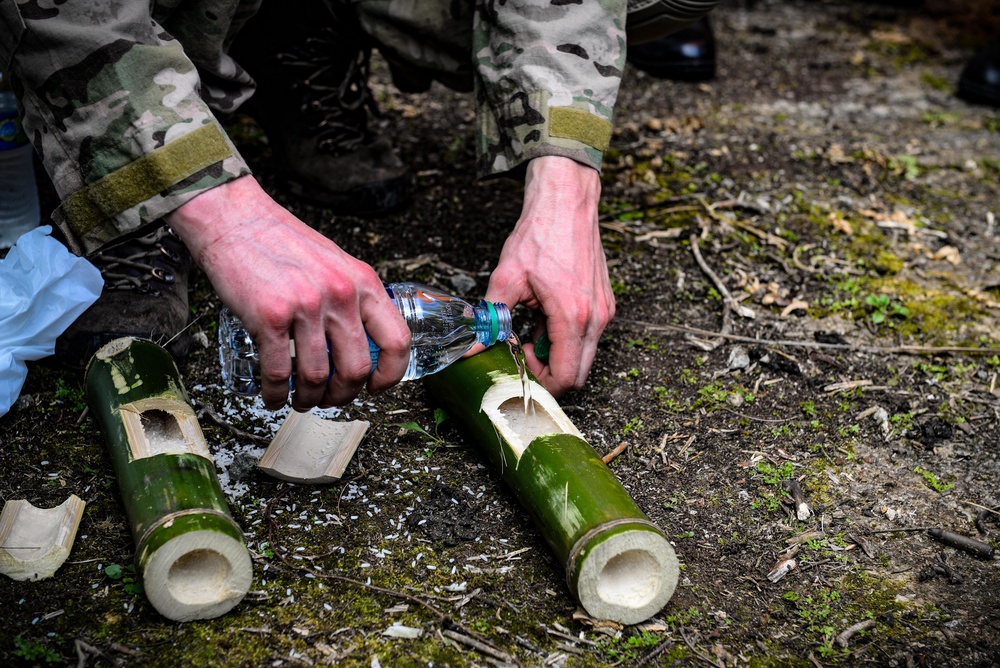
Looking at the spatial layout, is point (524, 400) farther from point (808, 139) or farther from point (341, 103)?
point (808, 139)

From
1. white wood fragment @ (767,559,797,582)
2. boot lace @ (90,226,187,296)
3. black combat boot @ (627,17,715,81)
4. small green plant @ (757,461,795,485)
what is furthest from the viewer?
black combat boot @ (627,17,715,81)

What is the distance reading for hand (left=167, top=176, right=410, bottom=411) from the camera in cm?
169

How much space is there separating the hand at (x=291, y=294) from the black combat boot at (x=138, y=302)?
25.4 inches

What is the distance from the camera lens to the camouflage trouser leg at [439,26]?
2.82 metres

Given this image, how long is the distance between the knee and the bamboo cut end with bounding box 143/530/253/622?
2.14 metres

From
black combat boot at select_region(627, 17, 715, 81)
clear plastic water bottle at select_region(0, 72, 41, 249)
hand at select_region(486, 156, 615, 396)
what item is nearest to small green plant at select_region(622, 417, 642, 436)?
hand at select_region(486, 156, 615, 396)

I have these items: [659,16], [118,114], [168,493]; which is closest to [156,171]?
[118,114]

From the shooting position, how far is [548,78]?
2367mm

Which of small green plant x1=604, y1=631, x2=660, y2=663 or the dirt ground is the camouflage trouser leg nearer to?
the dirt ground

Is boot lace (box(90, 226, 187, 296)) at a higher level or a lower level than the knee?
lower

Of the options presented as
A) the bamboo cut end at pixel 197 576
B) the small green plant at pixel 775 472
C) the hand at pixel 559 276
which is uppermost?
the hand at pixel 559 276

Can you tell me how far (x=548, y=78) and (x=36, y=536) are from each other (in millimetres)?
1694

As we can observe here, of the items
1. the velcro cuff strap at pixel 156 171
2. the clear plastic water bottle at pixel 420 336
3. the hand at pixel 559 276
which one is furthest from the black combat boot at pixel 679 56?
the velcro cuff strap at pixel 156 171

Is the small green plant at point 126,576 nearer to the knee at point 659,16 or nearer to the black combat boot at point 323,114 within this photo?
the black combat boot at point 323,114
